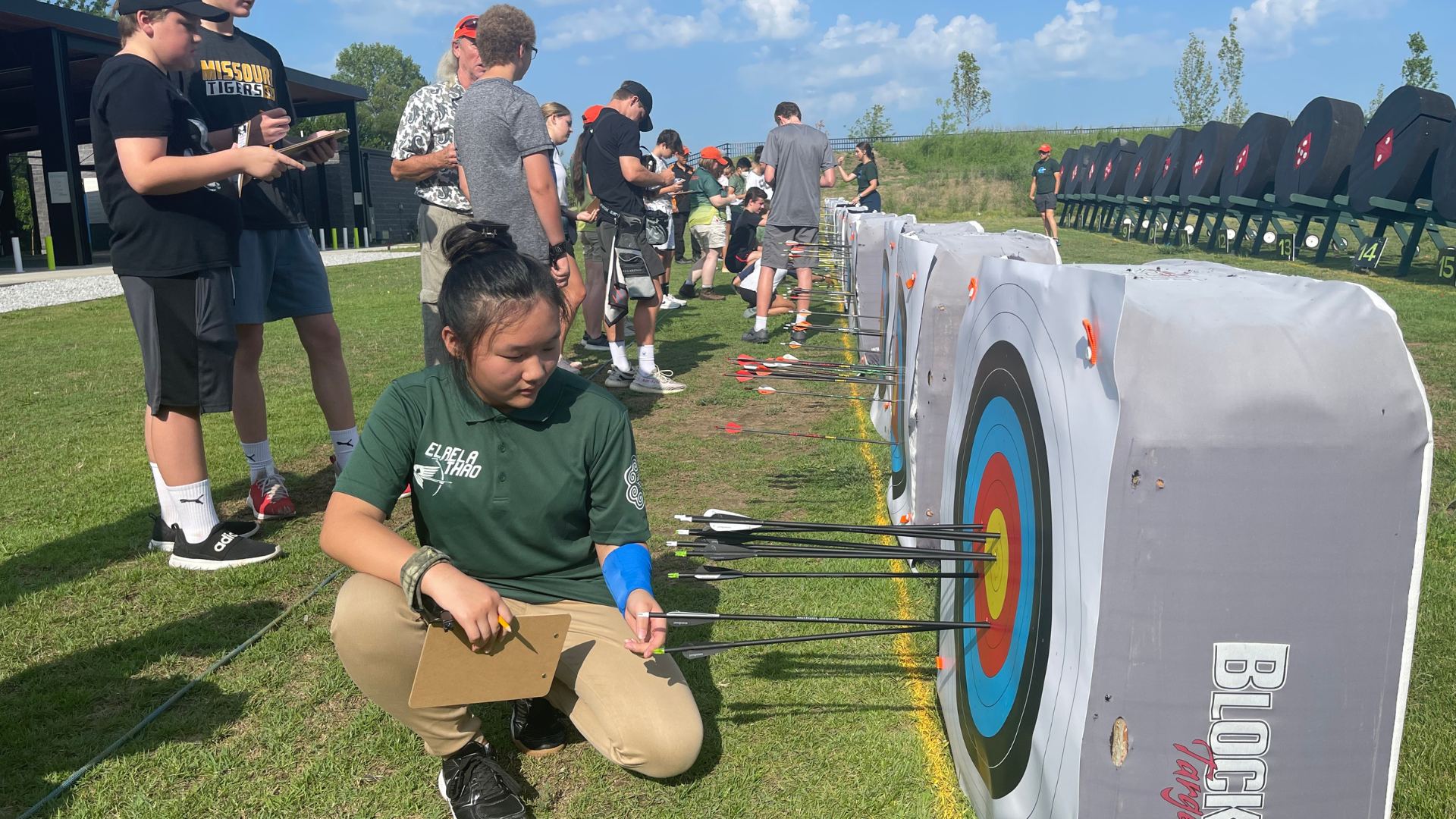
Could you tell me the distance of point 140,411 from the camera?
6531mm

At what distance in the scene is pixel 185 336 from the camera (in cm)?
352

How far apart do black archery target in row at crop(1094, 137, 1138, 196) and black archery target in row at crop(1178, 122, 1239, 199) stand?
5.13 m

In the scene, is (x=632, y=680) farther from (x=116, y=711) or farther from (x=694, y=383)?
(x=694, y=383)

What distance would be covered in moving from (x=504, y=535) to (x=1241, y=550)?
1557mm

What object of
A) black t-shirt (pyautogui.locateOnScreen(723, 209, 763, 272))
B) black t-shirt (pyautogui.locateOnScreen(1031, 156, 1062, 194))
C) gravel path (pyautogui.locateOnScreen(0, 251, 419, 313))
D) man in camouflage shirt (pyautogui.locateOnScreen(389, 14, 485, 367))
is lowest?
gravel path (pyautogui.locateOnScreen(0, 251, 419, 313))

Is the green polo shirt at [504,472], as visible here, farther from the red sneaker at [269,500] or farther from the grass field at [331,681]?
the red sneaker at [269,500]

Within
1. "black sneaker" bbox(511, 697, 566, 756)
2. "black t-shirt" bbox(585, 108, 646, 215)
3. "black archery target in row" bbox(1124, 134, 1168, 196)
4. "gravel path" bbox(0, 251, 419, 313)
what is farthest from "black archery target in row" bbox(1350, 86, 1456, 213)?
"gravel path" bbox(0, 251, 419, 313)

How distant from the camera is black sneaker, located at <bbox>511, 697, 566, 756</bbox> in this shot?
251 cm

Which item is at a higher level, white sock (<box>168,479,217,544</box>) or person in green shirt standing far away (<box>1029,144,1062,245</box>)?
person in green shirt standing far away (<box>1029,144,1062,245</box>)

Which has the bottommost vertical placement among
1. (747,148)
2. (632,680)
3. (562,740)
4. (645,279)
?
(562,740)

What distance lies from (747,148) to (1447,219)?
53999mm

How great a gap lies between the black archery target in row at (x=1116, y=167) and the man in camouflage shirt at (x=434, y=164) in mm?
25600

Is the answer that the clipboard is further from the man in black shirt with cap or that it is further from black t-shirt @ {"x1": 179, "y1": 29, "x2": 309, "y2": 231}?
the man in black shirt with cap

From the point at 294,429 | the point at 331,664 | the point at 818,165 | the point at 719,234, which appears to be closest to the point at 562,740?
the point at 331,664
